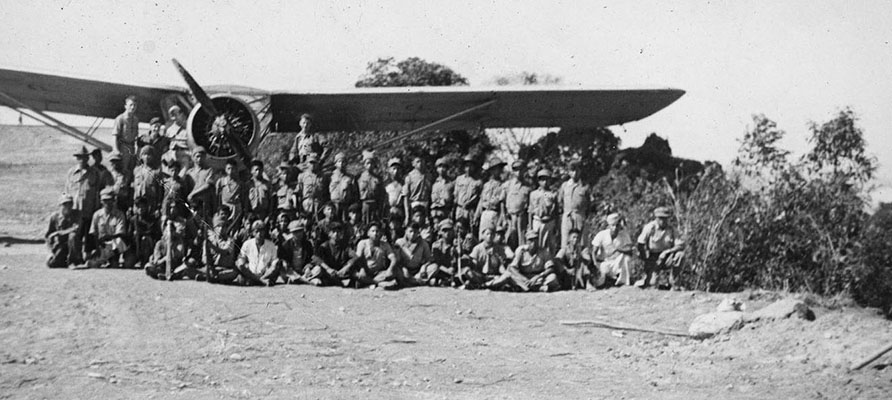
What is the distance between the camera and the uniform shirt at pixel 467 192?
11703mm

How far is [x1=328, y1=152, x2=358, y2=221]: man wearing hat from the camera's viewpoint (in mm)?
11164

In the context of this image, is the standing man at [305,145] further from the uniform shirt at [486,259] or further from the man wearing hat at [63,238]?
the man wearing hat at [63,238]

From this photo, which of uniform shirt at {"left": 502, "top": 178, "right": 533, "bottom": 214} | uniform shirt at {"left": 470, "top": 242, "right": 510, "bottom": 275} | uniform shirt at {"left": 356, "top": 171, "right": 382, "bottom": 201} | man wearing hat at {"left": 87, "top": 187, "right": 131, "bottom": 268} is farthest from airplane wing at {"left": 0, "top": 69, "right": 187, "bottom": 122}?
uniform shirt at {"left": 470, "top": 242, "right": 510, "bottom": 275}

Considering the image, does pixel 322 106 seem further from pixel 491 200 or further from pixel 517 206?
pixel 517 206

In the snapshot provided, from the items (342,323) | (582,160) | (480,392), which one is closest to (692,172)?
(582,160)

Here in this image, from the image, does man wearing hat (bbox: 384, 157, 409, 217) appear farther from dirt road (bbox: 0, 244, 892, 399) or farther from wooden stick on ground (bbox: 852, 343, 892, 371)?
wooden stick on ground (bbox: 852, 343, 892, 371)

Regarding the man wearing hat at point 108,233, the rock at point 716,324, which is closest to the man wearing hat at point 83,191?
the man wearing hat at point 108,233

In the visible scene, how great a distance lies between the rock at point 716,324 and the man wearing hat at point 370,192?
4485mm

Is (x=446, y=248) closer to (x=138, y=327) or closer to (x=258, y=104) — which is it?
(x=138, y=327)

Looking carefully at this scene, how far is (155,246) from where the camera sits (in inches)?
412

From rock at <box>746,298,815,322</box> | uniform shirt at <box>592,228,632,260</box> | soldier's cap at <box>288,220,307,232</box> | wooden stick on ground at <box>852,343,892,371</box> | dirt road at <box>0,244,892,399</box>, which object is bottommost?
dirt road at <box>0,244,892,399</box>

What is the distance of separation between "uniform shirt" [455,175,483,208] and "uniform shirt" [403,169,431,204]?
1.30 feet

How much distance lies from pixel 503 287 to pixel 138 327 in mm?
4351

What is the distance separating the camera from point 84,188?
36.3 ft
